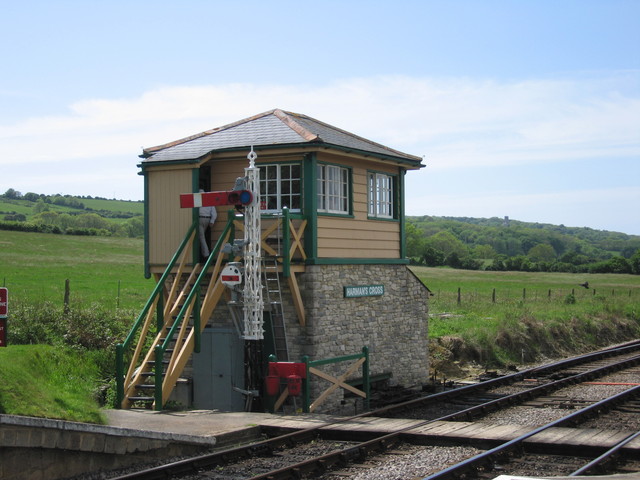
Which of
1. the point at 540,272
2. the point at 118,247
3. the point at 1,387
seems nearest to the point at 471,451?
the point at 1,387

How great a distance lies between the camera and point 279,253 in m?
15.1

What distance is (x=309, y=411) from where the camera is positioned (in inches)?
534

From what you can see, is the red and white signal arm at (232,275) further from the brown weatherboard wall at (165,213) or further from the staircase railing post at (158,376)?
the brown weatherboard wall at (165,213)

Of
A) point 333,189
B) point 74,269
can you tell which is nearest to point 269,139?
point 333,189

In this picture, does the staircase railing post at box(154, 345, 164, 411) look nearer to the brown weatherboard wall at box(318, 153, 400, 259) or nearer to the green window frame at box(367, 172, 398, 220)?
the brown weatherboard wall at box(318, 153, 400, 259)

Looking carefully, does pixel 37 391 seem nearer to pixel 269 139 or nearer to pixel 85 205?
pixel 269 139

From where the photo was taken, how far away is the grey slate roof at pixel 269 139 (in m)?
15.6

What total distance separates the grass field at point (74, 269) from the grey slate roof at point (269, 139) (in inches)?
259

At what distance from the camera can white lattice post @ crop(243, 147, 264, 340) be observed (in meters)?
13.8

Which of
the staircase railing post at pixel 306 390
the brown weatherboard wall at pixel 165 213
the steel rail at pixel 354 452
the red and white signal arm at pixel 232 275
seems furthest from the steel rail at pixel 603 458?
the brown weatherboard wall at pixel 165 213

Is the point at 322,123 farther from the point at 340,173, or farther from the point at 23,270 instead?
the point at 23,270

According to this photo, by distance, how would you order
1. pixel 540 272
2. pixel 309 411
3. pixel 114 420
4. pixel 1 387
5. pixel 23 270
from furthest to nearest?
pixel 540 272
pixel 23 270
pixel 309 411
pixel 114 420
pixel 1 387

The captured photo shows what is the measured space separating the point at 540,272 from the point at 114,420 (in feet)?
205

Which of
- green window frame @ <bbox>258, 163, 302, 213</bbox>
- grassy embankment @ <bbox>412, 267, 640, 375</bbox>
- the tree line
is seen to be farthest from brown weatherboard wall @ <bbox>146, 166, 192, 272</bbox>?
the tree line
